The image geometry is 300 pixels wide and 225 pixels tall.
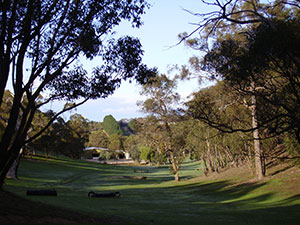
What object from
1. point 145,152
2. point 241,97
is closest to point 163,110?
point 241,97

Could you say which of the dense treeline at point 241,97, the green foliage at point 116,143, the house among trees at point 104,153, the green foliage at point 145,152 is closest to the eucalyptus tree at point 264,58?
the dense treeline at point 241,97

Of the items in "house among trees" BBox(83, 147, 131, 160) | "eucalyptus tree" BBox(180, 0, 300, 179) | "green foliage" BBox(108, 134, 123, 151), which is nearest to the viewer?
"eucalyptus tree" BBox(180, 0, 300, 179)

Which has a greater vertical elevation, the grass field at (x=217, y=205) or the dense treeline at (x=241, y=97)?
the dense treeline at (x=241, y=97)

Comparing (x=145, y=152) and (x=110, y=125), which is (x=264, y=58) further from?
(x=110, y=125)

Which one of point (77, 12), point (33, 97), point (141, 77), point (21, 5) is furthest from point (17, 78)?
point (141, 77)

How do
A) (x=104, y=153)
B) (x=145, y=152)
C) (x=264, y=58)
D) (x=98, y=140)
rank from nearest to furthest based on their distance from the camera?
(x=264, y=58)
(x=145, y=152)
(x=104, y=153)
(x=98, y=140)

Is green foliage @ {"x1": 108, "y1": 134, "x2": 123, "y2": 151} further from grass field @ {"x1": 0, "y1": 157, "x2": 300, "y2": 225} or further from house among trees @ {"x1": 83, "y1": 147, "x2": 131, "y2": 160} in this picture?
grass field @ {"x1": 0, "y1": 157, "x2": 300, "y2": 225}

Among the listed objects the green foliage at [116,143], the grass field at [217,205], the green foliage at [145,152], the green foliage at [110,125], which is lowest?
the grass field at [217,205]

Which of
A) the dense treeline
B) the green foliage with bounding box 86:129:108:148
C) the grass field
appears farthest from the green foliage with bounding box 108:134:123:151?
the grass field

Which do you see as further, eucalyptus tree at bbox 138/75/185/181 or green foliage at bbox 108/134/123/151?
green foliage at bbox 108/134/123/151

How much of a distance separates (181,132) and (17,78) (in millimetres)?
27720

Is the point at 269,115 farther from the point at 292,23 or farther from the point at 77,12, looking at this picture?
the point at 77,12

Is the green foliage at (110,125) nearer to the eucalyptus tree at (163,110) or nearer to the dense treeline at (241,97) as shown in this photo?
the dense treeline at (241,97)

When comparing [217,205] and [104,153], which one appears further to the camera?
[104,153]
